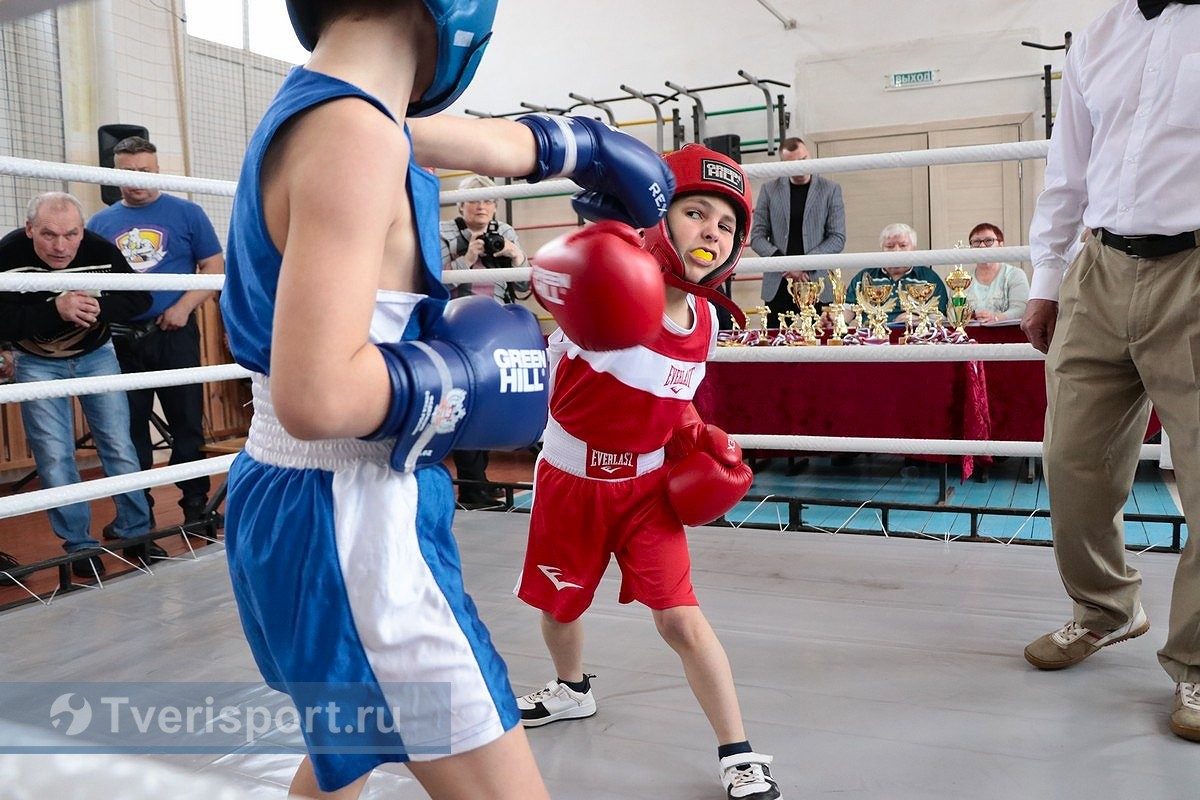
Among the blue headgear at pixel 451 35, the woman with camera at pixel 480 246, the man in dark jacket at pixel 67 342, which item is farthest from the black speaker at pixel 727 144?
the blue headgear at pixel 451 35

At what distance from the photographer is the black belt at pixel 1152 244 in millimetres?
1490

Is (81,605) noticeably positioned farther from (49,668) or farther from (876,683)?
(876,683)

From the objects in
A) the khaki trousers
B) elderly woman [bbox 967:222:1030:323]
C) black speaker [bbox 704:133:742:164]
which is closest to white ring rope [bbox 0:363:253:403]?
the khaki trousers

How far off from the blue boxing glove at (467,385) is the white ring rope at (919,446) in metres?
1.44

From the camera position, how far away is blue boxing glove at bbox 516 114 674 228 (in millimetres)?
1032

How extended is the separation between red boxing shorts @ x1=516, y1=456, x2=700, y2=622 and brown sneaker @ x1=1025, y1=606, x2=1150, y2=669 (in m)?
0.71

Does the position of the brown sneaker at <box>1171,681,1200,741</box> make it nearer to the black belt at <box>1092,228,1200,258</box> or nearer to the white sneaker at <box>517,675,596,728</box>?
the black belt at <box>1092,228,1200,258</box>

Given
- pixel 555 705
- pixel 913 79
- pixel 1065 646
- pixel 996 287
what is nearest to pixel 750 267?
pixel 1065 646

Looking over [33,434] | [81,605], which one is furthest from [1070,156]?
[33,434]

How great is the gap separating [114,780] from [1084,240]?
5.71 feet

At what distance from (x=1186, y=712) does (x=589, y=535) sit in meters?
0.94

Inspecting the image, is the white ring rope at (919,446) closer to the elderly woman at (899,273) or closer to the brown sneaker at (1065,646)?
the brown sneaker at (1065,646)

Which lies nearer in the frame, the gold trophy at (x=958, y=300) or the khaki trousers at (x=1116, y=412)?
the khaki trousers at (x=1116, y=412)

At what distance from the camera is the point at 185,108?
580 centimetres
